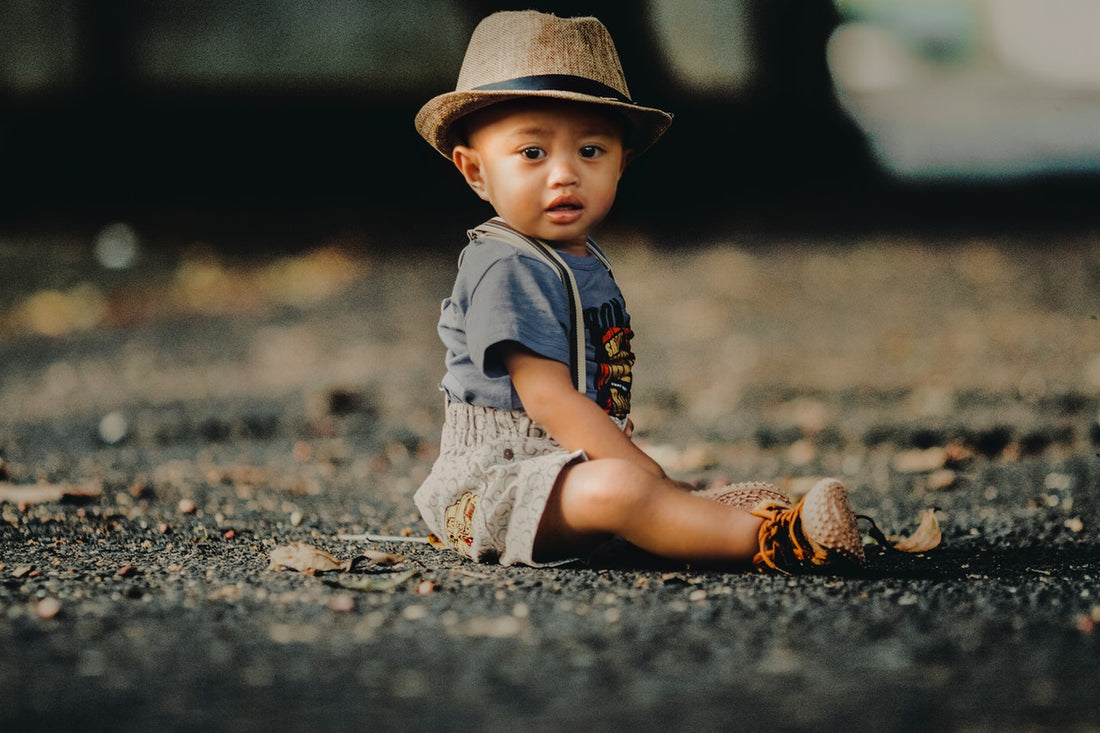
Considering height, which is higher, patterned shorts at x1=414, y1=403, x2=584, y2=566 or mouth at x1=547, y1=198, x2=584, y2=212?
mouth at x1=547, y1=198, x2=584, y2=212

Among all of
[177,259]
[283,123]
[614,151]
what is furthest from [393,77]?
[614,151]

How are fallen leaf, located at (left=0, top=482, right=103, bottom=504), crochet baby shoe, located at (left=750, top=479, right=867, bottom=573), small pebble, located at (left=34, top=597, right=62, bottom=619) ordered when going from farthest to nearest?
fallen leaf, located at (left=0, top=482, right=103, bottom=504), crochet baby shoe, located at (left=750, top=479, right=867, bottom=573), small pebble, located at (left=34, top=597, right=62, bottom=619)

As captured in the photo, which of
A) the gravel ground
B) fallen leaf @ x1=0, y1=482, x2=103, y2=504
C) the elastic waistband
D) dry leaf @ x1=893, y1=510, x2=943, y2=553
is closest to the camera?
the gravel ground

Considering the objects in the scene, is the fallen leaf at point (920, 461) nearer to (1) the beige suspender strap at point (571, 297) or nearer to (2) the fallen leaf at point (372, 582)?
(1) the beige suspender strap at point (571, 297)

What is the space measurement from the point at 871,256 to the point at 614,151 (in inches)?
257

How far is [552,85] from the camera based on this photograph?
2309 mm

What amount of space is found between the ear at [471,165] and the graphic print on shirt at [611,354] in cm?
35

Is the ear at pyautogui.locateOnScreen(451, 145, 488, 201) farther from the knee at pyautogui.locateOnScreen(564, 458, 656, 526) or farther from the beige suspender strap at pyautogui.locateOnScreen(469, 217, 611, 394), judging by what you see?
the knee at pyautogui.locateOnScreen(564, 458, 656, 526)

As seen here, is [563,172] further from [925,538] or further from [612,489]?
[925,538]

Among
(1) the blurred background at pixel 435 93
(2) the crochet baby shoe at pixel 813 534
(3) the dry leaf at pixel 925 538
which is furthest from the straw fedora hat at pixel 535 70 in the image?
(1) the blurred background at pixel 435 93

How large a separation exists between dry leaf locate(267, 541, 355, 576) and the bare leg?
1.34ft

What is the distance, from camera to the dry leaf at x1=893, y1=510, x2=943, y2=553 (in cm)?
258

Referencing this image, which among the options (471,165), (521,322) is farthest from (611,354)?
(471,165)

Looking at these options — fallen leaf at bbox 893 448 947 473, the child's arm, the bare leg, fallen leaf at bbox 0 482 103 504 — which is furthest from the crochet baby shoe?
fallen leaf at bbox 0 482 103 504
